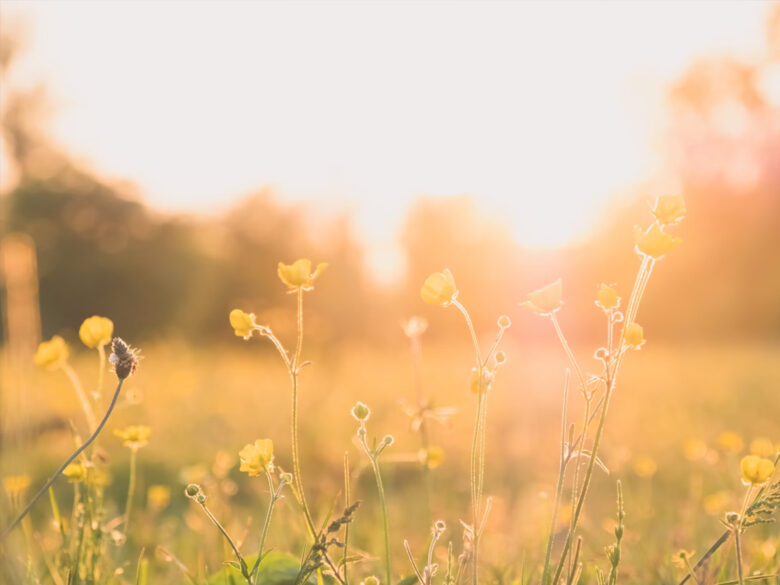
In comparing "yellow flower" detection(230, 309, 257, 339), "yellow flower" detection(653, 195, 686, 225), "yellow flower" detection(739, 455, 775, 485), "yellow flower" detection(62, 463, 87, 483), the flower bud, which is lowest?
"yellow flower" detection(62, 463, 87, 483)

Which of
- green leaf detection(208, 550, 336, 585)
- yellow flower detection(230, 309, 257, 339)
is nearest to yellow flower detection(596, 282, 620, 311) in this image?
yellow flower detection(230, 309, 257, 339)

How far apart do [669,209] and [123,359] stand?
0.83 m

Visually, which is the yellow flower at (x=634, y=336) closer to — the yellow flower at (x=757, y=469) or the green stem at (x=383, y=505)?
the yellow flower at (x=757, y=469)

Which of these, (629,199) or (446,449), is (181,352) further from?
(629,199)

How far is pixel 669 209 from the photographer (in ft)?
3.52

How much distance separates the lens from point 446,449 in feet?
13.6

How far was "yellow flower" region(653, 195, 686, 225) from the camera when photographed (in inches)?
42.3

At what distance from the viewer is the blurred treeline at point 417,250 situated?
12523mm

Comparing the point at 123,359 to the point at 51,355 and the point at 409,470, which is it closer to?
the point at 51,355

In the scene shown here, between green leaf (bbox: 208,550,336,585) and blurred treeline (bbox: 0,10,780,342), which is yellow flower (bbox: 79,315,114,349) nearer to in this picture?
green leaf (bbox: 208,550,336,585)

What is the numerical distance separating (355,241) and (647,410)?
8.55 m

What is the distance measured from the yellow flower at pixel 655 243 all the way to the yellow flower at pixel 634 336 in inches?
4.0

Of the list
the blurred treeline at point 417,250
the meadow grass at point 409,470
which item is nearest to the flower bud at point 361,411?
the meadow grass at point 409,470

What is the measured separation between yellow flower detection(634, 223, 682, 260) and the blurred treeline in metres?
9.17
